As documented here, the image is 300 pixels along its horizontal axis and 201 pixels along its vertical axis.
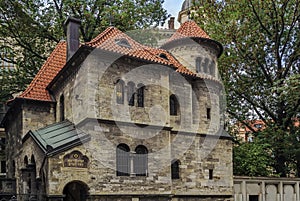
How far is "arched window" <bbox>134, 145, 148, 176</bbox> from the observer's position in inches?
783

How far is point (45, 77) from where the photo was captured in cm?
2461

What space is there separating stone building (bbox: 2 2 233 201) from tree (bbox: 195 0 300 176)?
5.37 metres

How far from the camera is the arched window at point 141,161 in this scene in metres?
19.9

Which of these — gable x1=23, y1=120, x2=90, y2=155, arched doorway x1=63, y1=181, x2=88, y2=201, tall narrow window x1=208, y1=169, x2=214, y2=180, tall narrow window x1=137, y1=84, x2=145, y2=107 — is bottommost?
arched doorway x1=63, y1=181, x2=88, y2=201

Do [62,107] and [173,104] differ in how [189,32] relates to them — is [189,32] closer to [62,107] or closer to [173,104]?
[173,104]

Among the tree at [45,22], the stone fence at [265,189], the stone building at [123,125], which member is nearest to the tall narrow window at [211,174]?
the stone building at [123,125]

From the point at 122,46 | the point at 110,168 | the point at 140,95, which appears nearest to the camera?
the point at 110,168

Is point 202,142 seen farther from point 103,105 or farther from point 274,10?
point 274,10

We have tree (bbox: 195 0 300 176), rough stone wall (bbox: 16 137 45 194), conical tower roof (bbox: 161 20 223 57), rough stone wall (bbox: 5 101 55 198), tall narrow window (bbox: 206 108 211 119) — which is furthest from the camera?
tree (bbox: 195 0 300 176)

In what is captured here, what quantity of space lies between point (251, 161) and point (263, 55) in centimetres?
729

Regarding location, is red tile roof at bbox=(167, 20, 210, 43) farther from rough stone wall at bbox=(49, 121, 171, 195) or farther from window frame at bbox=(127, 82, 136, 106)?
rough stone wall at bbox=(49, 121, 171, 195)

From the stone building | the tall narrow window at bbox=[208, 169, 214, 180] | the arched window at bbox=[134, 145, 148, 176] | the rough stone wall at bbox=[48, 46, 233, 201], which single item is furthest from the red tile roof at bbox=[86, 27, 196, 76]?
the tall narrow window at bbox=[208, 169, 214, 180]

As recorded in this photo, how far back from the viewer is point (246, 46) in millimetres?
30594

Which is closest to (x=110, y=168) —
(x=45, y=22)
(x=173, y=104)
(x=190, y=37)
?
(x=173, y=104)
